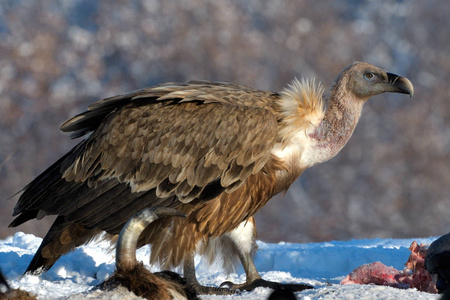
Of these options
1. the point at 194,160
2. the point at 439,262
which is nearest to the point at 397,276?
the point at 439,262

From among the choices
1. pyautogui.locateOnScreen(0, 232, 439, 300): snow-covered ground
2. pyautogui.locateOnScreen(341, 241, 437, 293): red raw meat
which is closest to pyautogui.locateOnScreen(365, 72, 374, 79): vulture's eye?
pyautogui.locateOnScreen(341, 241, 437, 293): red raw meat

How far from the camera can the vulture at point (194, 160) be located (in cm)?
453

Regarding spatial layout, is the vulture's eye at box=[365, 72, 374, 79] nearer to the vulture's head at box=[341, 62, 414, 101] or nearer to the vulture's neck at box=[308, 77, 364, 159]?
the vulture's head at box=[341, 62, 414, 101]

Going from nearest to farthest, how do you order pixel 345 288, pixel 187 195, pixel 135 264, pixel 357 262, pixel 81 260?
pixel 135 264, pixel 345 288, pixel 187 195, pixel 81 260, pixel 357 262

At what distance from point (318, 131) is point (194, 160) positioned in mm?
894

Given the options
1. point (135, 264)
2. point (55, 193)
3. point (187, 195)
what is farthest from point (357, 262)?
point (135, 264)

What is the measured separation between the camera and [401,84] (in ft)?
16.3

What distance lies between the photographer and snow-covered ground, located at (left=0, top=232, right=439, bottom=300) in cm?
500

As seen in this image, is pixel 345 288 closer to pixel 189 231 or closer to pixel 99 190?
pixel 189 231

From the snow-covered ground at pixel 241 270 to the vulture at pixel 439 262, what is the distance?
0.68 metres

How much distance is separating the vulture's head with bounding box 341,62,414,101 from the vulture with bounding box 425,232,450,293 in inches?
47.8

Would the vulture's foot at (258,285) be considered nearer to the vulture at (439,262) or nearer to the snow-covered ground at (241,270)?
the snow-covered ground at (241,270)

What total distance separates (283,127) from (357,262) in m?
2.18

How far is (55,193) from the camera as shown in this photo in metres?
4.92
